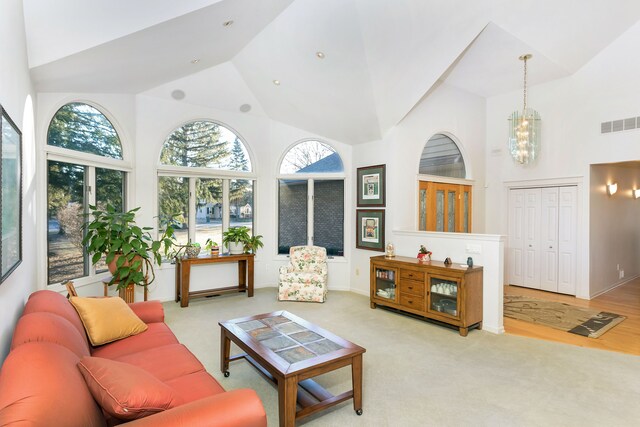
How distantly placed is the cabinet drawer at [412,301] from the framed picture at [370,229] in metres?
1.06

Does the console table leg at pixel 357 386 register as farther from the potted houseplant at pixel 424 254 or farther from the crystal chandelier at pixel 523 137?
the crystal chandelier at pixel 523 137

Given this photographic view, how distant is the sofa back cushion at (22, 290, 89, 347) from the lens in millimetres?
2189

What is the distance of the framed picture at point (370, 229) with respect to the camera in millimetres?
→ 5617

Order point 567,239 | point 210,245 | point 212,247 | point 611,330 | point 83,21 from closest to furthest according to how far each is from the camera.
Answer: point 83,21
point 611,330
point 212,247
point 210,245
point 567,239

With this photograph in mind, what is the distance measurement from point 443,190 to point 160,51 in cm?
480

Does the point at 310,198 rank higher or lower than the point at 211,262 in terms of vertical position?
higher

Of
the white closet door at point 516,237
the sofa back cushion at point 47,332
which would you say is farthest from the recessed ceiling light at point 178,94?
the white closet door at point 516,237

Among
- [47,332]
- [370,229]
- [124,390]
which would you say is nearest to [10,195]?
[47,332]

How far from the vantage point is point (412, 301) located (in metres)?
4.57

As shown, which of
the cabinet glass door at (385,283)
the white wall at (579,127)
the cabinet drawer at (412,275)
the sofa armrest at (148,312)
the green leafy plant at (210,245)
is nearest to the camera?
the sofa armrest at (148,312)

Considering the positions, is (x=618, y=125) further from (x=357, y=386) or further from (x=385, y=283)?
(x=357, y=386)

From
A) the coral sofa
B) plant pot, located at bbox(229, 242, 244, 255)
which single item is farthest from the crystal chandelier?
the coral sofa

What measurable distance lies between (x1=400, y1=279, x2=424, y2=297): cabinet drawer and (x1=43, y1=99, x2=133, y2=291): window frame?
3.97 meters

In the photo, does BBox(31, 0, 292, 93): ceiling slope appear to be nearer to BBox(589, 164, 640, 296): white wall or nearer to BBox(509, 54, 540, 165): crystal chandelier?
BBox(509, 54, 540, 165): crystal chandelier
